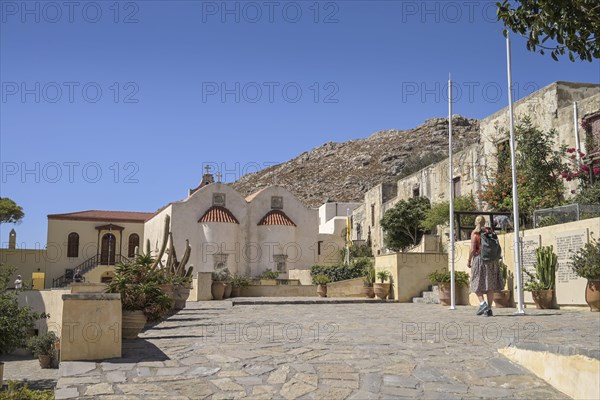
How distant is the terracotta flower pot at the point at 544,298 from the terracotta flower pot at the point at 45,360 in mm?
17764

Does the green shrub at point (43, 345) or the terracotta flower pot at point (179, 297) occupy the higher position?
the terracotta flower pot at point (179, 297)

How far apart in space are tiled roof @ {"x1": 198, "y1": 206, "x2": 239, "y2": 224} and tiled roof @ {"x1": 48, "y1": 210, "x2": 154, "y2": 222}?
51.3ft

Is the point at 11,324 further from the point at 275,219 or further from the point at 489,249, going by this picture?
the point at 275,219

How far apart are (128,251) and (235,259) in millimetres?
16410

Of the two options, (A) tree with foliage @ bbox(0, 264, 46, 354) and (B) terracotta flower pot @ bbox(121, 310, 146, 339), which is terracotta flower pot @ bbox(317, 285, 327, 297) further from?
(B) terracotta flower pot @ bbox(121, 310, 146, 339)

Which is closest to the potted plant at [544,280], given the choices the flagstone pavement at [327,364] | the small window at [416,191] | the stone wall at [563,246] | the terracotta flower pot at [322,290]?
the stone wall at [563,246]

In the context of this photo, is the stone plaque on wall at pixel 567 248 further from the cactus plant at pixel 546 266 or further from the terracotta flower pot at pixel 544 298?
the terracotta flower pot at pixel 544 298

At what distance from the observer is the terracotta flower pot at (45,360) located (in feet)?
74.8

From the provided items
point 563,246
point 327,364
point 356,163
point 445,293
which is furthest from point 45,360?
point 356,163

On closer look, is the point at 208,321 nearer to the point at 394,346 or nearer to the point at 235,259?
the point at 394,346

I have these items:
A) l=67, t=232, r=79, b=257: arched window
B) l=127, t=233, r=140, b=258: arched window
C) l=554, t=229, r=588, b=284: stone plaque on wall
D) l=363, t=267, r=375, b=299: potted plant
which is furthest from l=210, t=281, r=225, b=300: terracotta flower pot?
l=127, t=233, r=140, b=258: arched window

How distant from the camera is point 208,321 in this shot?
1112 centimetres

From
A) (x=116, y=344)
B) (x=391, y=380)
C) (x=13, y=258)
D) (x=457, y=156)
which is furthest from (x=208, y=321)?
(x=13, y=258)

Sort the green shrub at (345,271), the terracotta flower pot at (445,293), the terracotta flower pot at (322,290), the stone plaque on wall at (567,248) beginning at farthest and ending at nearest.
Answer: the green shrub at (345,271)
the terracotta flower pot at (322,290)
the terracotta flower pot at (445,293)
the stone plaque on wall at (567,248)
